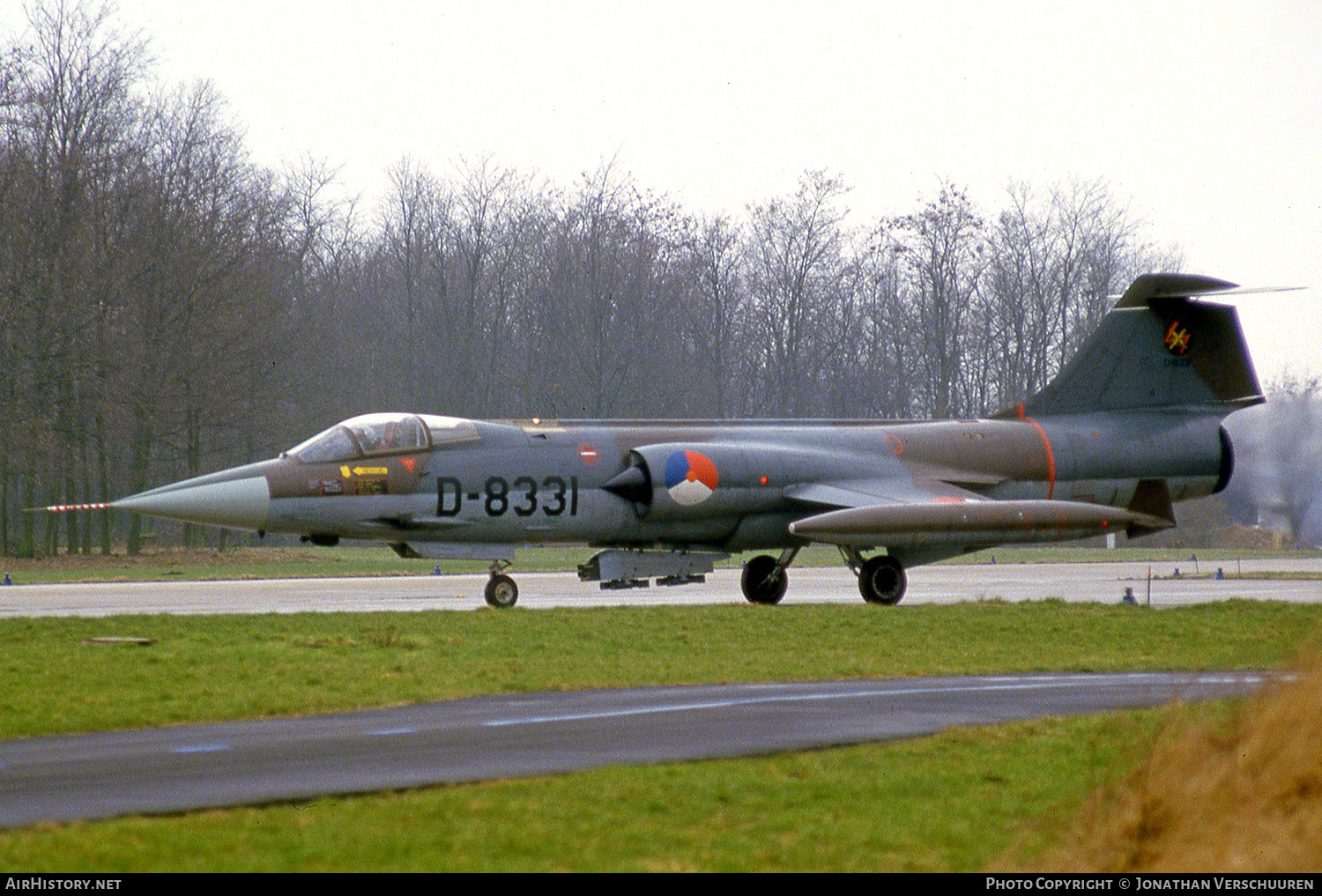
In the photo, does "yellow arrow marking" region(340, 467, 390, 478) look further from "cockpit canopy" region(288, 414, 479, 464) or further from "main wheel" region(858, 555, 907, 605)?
"main wheel" region(858, 555, 907, 605)

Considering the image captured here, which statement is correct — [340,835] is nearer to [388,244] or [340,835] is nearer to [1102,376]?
[1102,376]

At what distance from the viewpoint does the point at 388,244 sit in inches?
2901

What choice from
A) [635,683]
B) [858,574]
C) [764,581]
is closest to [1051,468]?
[858,574]

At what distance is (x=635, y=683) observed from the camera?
41.9ft

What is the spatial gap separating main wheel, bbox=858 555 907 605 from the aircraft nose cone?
28.4ft

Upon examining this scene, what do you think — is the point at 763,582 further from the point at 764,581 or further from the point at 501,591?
the point at 501,591

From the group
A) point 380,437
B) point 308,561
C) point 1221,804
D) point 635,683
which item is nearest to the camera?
point 1221,804

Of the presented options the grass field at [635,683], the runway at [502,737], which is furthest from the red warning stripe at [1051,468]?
the runway at [502,737]

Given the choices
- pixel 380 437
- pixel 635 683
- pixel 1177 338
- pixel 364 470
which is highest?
pixel 1177 338

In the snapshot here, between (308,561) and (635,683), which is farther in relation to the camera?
(308,561)

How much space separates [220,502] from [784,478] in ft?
26.8

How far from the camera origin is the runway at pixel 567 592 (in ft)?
76.1

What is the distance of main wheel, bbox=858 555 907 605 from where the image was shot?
22.1 meters

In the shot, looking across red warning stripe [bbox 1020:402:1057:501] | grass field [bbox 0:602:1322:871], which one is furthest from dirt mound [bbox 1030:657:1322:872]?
red warning stripe [bbox 1020:402:1057:501]
